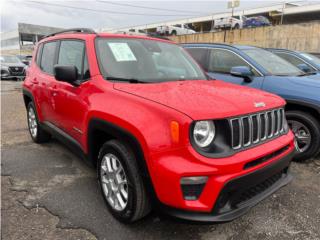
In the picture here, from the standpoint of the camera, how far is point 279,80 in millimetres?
4488

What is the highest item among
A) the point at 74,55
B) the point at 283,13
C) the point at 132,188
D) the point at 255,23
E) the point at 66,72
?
the point at 283,13

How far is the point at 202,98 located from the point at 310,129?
2.49 metres

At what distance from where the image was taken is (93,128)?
286 cm

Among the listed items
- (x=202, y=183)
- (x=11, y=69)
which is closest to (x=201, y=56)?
(x=202, y=183)

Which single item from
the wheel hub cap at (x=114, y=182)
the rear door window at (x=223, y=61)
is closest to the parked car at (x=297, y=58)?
the rear door window at (x=223, y=61)

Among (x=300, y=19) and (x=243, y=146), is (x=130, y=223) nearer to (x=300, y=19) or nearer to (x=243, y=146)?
(x=243, y=146)

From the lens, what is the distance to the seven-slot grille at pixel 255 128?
2283 millimetres

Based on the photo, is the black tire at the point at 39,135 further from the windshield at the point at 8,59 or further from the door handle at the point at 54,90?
the windshield at the point at 8,59

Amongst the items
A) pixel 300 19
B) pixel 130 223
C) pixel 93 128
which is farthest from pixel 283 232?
pixel 300 19

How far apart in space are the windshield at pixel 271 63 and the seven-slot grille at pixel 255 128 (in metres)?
2.21

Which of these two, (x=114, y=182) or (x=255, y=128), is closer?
(x=255, y=128)

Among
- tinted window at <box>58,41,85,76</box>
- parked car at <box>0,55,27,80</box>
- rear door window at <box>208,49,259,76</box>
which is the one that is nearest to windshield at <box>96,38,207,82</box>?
tinted window at <box>58,41,85,76</box>

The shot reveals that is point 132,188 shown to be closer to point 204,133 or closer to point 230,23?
point 204,133

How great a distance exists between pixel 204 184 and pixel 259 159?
0.59 metres
